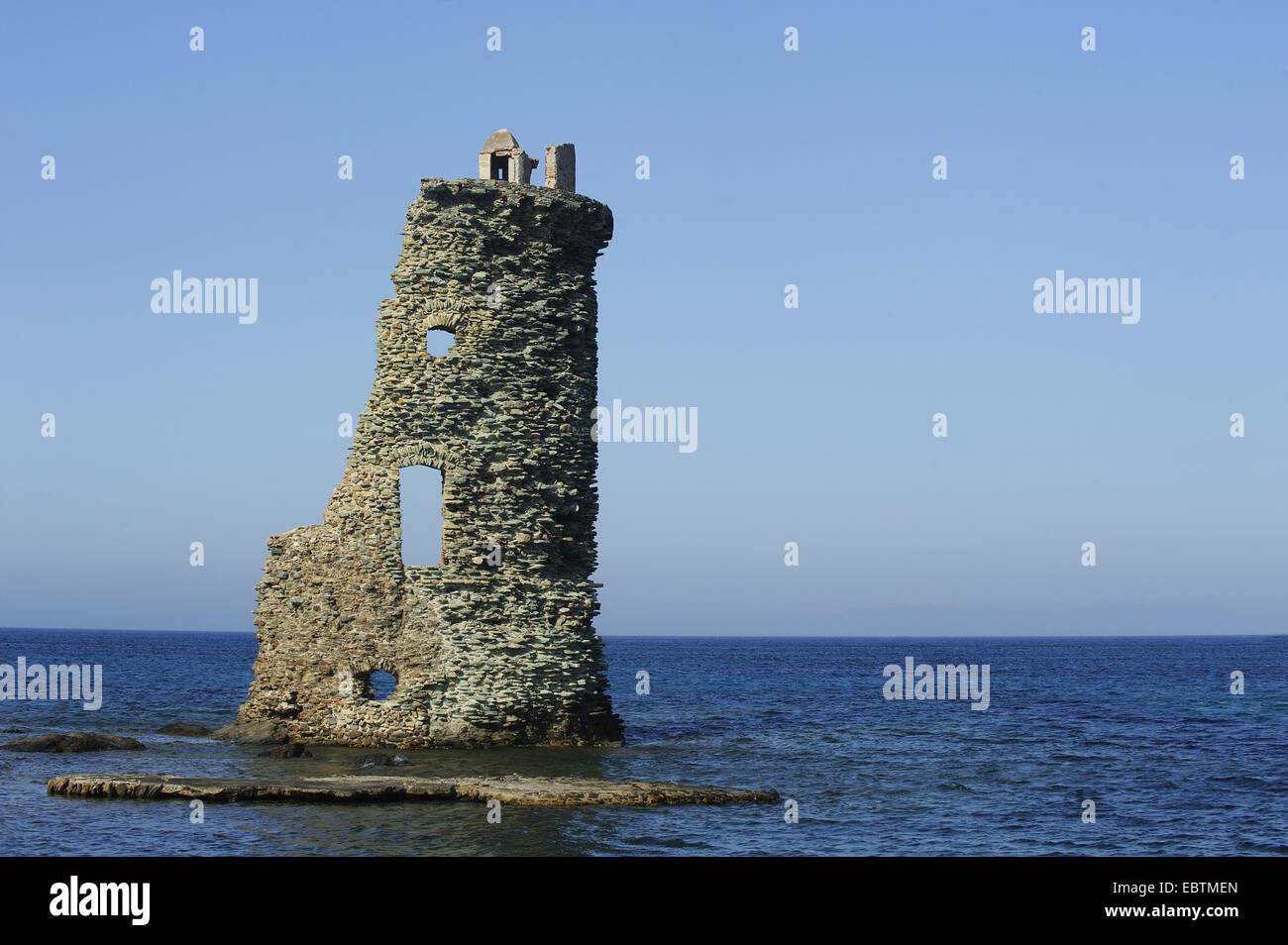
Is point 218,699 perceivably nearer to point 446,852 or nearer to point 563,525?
point 563,525

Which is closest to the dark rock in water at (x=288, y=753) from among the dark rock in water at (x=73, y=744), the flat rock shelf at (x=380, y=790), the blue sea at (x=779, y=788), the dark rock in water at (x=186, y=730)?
the blue sea at (x=779, y=788)

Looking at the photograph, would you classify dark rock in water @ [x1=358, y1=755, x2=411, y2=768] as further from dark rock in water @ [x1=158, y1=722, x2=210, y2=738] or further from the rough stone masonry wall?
Result: dark rock in water @ [x1=158, y1=722, x2=210, y2=738]

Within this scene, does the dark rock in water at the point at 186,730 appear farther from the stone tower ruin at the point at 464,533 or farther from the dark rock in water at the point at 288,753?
the dark rock in water at the point at 288,753

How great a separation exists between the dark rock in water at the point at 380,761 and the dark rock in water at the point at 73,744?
15.9ft

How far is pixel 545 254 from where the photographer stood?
1000 inches

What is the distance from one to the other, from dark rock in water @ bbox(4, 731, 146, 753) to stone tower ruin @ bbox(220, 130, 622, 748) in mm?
1946

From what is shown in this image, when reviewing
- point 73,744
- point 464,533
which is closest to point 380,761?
point 464,533

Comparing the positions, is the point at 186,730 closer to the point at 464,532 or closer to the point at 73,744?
the point at 73,744

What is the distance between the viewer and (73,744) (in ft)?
80.5

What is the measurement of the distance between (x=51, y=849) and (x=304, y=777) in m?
4.79

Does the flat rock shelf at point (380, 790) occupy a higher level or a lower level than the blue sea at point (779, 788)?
higher

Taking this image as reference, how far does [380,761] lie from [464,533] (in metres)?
4.35

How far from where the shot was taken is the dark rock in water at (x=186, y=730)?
27.4 metres
